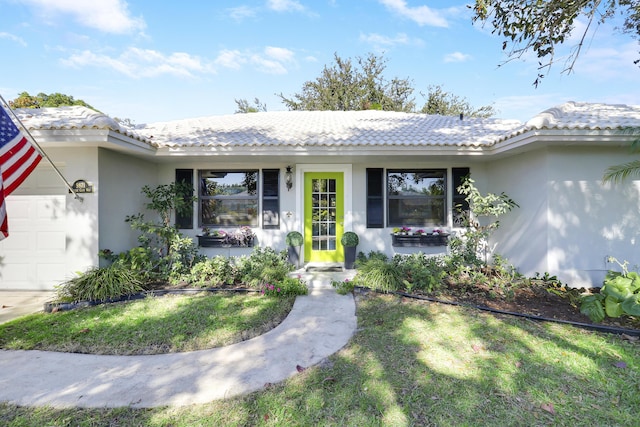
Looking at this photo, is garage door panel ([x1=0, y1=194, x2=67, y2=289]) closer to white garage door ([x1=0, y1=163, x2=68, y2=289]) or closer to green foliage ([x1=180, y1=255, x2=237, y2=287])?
white garage door ([x1=0, y1=163, x2=68, y2=289])

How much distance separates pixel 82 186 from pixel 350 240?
551cm

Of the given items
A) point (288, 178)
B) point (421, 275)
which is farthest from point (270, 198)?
point (421, 275)

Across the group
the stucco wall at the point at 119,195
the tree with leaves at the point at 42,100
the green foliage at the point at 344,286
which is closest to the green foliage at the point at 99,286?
the stucco wall at the point at 119,195

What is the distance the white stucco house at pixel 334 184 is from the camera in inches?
230

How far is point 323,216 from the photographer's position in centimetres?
787

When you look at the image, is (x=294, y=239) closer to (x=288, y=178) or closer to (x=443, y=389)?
(x=288, y=178)

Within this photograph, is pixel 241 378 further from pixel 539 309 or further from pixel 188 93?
pixel 188 93

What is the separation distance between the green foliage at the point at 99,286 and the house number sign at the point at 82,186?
4.91 feet

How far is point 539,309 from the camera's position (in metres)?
4.82

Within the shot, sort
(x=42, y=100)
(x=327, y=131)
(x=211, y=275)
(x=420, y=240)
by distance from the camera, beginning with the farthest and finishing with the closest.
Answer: (x=42, y=100), (x=327, y=131), (x=420, y=240), (x=211, y=275)

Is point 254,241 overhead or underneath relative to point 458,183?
underneath

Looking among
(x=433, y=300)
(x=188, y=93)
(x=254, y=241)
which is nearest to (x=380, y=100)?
(x=188, y=93)

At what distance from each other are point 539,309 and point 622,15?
6.86 m

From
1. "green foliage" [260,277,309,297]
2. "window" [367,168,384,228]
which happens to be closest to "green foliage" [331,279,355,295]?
"green foliage" [260,277,309,297]
